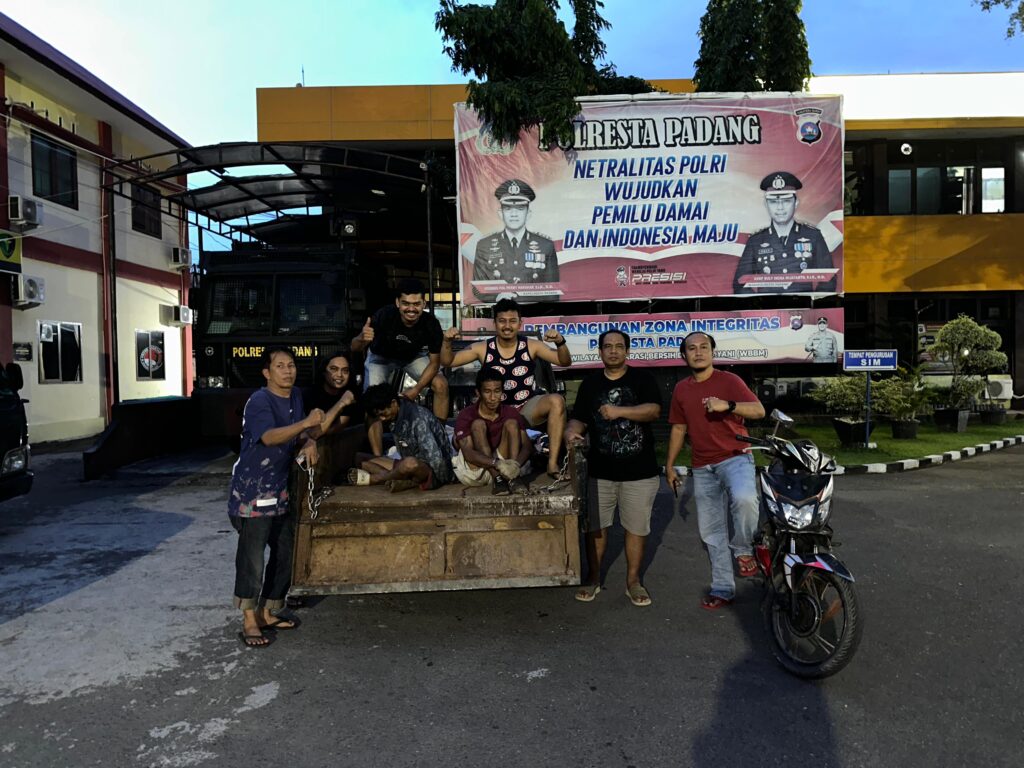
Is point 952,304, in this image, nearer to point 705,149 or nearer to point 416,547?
point 705,149

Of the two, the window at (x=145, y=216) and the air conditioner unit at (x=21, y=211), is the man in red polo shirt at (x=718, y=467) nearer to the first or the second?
the air conditioner unit at (x=21, y=211)

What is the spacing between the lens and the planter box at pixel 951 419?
13.4 m

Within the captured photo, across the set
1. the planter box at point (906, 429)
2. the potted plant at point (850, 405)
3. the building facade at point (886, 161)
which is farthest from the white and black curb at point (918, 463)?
the building facade at point (886, 161)

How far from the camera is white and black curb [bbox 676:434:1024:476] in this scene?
9726 millimetres

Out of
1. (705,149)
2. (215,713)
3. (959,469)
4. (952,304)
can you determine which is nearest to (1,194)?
(705,149)

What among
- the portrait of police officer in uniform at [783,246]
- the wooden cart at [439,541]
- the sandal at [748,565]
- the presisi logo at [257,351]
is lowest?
the sandal at [748,565]

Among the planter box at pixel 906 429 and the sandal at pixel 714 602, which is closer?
the sandal at pixel 714 602

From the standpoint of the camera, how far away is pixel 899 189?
19.0m

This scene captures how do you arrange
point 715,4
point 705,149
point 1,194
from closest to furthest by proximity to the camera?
point 705,149
point 1,194
point 715,4

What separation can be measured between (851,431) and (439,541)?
9.22m

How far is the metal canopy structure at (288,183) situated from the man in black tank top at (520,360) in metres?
6.55

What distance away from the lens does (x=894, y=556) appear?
19.0ft

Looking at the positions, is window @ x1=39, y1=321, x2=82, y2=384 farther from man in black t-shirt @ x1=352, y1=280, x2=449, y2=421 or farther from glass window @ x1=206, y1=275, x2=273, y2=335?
man in black t-shirt @ x1=352, y1=280, x2=449, y2=421

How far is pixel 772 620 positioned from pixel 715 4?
13.6m
